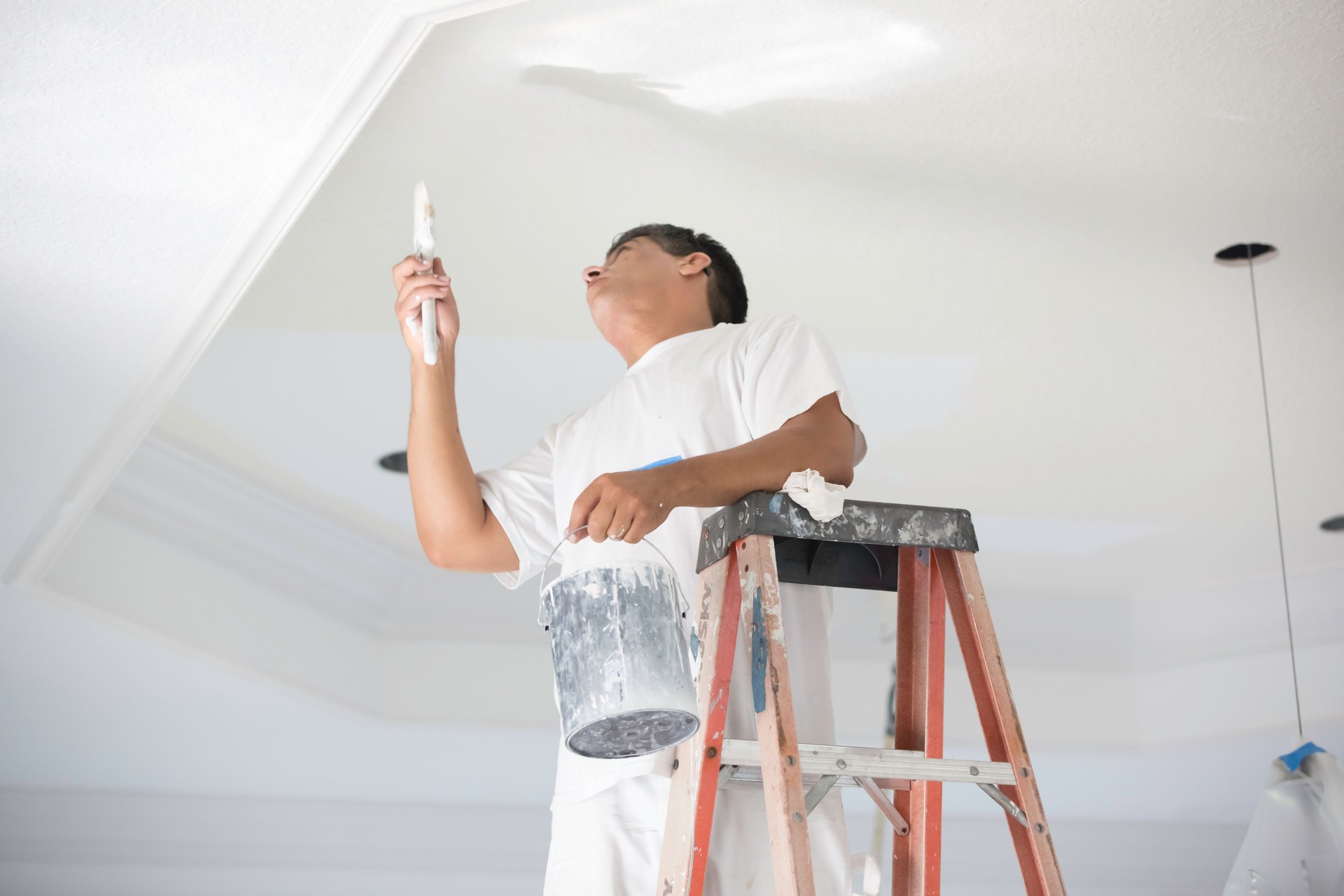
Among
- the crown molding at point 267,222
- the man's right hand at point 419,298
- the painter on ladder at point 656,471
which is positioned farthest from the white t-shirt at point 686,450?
the crown molding at point 267,222

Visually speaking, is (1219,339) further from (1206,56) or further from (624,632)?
(624,632)

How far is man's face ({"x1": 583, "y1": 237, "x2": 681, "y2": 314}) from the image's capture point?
187cm

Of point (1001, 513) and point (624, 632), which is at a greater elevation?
point (1001, 513)

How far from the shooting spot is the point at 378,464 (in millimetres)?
4246

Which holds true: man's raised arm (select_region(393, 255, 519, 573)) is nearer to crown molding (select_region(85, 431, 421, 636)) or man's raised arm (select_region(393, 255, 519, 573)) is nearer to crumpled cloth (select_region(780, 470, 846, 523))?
crumpled cloth (select_region(780, 470, 846, 523))

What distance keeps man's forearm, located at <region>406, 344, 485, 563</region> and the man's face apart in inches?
10.6

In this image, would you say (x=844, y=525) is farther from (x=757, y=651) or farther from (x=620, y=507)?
(x=620, y=507)

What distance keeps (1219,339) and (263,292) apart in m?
2.52

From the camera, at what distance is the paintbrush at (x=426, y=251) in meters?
1.53

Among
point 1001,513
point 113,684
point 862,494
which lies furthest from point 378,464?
point 1001,513

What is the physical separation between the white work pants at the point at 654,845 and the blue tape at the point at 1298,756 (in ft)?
6.37

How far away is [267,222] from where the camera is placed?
6.93 ft

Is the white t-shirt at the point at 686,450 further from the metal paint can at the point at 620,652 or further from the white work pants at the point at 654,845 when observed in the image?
the metal paint can at the point at 620,652

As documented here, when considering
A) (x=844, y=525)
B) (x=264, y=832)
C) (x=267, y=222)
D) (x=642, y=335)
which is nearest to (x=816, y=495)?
(x=844, y=525)
